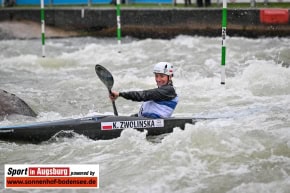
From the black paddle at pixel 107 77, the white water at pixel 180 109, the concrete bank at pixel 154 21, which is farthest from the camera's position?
the concrete bank at pixel 154 21

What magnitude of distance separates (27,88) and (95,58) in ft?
13.3

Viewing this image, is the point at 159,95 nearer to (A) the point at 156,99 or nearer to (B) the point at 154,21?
(A) the point at 156,99

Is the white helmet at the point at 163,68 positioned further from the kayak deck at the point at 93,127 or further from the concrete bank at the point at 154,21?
the concrete bank at the point at 154,21

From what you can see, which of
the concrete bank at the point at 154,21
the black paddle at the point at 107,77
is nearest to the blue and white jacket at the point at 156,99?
the black paddle at the point at 107,77

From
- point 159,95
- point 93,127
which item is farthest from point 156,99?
point 93,127

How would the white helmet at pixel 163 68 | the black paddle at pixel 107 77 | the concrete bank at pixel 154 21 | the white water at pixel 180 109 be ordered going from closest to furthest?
the white water at pixel 180 109 < the white helmet at pixel 163 68 < the black paddle at pixel 107 77 < the concrete bank at pixel 154 21

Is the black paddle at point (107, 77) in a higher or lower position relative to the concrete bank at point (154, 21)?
lower

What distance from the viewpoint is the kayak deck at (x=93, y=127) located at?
22.1ft

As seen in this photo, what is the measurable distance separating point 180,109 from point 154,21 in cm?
1043

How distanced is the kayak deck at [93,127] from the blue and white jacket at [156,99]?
0.18 meters

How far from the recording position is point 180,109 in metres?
8.96

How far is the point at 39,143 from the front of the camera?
6.88 meters

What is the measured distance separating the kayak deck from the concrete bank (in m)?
10.7

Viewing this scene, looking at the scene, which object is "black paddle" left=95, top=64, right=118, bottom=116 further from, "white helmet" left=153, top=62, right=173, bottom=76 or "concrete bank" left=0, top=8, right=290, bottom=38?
"concrete bank" left=0, top=8, right=290, bottom=38
